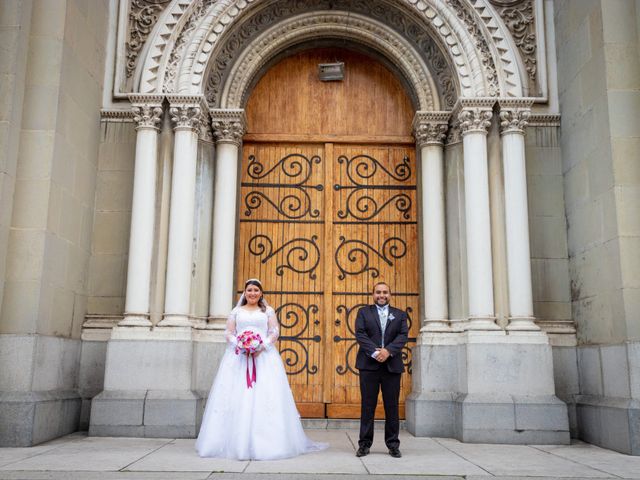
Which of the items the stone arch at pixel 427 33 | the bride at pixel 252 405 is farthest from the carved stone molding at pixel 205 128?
the bride at pixel 252 405

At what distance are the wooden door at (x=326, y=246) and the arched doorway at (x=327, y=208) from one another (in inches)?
0.5

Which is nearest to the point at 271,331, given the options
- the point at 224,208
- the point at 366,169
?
the point at 224,208

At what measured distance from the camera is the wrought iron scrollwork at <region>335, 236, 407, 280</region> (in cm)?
905

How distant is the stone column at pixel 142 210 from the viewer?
7.92 metres

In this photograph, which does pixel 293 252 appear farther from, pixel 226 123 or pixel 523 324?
pixel 523 324

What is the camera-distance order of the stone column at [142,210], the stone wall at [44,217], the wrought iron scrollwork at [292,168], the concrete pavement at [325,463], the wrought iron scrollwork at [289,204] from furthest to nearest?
the wrought iron scrollwork at [292,168] < the wrought iron scrollwork at [289,204] < the stone column at [142,210] < the stone wall at [44,217] < the concrete pavement at [325,463]

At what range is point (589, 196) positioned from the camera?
25.7 ft

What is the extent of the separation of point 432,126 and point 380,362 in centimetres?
375

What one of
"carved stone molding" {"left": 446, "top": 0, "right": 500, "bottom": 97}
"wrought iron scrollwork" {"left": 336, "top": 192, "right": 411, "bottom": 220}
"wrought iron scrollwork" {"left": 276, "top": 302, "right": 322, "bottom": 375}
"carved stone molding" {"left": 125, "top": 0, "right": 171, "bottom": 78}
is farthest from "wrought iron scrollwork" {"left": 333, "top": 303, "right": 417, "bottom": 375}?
"carved stone molding" {"left": 125, "top": 0, "right": 171, "bottom": 78}

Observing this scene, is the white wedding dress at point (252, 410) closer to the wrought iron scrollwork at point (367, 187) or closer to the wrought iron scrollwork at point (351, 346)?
the wrought iron scrollwork at point (351, 346)

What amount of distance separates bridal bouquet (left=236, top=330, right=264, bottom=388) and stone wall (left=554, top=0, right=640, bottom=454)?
149 inches

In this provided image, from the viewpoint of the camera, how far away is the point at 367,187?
9281 mm

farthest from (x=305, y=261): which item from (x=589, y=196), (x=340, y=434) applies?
(x=589, y=196)

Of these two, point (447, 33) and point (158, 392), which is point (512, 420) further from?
point (447, 33)
